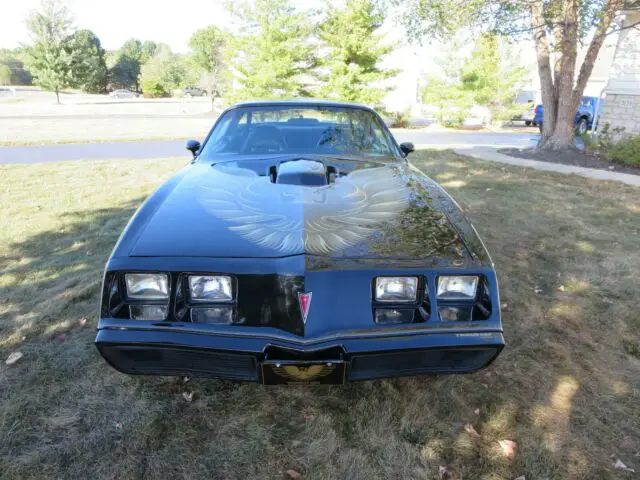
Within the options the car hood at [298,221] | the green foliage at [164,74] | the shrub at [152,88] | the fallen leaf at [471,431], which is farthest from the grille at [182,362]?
the green foliage at [164,74]

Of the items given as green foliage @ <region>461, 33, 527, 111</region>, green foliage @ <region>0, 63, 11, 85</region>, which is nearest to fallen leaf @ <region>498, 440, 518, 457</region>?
green foliage @ <region>461, 33, 527, 111</region>

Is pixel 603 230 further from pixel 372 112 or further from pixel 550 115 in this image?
pixel 550 115

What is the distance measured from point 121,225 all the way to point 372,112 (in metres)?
3.10

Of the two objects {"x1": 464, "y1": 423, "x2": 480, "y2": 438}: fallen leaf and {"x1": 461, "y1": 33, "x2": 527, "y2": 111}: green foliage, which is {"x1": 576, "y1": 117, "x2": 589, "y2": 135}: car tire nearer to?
{"x1": 461, "y1": 33, "x2": 527, "y2": 111}: green foliage

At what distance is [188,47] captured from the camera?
50.8 m

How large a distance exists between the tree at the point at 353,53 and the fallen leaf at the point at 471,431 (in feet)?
58.7

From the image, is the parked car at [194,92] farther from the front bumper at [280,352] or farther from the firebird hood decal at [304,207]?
the front bumper at [280,352]

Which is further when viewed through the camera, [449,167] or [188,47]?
[188,47]

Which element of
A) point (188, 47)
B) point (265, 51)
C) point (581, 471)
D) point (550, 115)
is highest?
point (188, 47)

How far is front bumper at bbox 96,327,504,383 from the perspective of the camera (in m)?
1.62

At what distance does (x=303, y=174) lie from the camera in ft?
7.95

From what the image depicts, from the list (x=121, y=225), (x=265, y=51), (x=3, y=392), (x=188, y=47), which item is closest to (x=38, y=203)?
(x=121, y=225)

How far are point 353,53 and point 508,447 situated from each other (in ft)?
62.8

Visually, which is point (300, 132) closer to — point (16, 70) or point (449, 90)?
point (449, 90)
